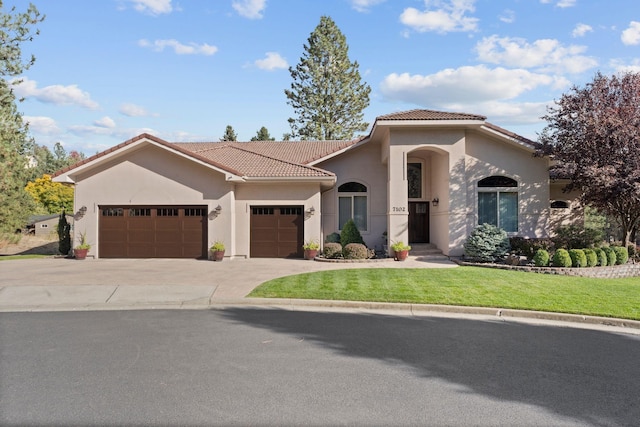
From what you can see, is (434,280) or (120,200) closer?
(434,280)

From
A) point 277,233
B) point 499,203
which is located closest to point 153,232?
point 277,233

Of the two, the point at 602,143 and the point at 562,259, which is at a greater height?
the point at 602,143

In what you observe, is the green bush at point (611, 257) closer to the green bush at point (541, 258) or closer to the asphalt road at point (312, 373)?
the green bush at point (541, 258)

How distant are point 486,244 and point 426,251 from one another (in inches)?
133

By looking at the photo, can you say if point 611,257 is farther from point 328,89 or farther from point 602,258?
point 328,89

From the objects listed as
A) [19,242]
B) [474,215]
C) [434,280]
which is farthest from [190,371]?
[19,242]

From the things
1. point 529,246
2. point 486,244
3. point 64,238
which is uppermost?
point 64,238

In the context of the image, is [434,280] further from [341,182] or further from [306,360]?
[341,182]

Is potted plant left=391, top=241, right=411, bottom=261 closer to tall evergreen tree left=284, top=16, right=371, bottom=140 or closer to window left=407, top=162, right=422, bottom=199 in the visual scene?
window left=407, top=162, right=422, bottom=199

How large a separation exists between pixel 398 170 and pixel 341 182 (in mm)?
3501

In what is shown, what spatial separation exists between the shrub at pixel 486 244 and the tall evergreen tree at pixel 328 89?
29.1 meters

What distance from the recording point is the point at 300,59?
146ft

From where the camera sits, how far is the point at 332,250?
17672 mm

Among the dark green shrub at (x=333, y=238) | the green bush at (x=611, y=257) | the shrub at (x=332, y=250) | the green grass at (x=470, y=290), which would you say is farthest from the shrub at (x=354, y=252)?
the green bush at (x=611, y=257)
